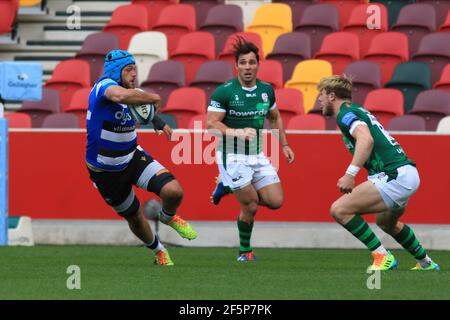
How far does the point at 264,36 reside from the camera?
817 inches

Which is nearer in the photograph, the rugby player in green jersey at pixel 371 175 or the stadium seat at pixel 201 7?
the rugby player in green jersey at pixel 371 175

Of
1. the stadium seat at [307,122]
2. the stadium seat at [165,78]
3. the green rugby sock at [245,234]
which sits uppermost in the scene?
the stadium seat at [165,78]

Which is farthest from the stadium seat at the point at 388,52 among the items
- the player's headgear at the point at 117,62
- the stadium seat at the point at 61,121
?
the player's headgear at the point at 117,62

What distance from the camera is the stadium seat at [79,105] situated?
1889 centimetres

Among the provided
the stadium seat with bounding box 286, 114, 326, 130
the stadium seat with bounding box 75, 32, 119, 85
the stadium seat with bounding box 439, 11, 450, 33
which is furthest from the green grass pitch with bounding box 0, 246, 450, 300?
the stadium seat with bounding box 75, 32, 119, 85

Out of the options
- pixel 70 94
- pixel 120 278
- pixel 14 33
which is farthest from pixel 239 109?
pixel 14 33

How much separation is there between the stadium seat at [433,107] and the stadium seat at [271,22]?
3.63 meters

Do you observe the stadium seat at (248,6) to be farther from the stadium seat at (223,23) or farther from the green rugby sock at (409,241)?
the green rugby sock at (409,241)

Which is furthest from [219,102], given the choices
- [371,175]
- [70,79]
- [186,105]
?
[70,79]

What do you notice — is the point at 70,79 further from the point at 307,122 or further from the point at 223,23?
the point at 307,122

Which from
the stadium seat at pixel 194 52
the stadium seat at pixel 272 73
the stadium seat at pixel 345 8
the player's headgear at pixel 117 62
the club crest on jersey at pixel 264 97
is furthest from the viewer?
the stadium seat at pixel 345 8

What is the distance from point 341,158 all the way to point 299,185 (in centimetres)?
66

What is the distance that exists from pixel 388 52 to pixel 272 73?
71.5 inches
